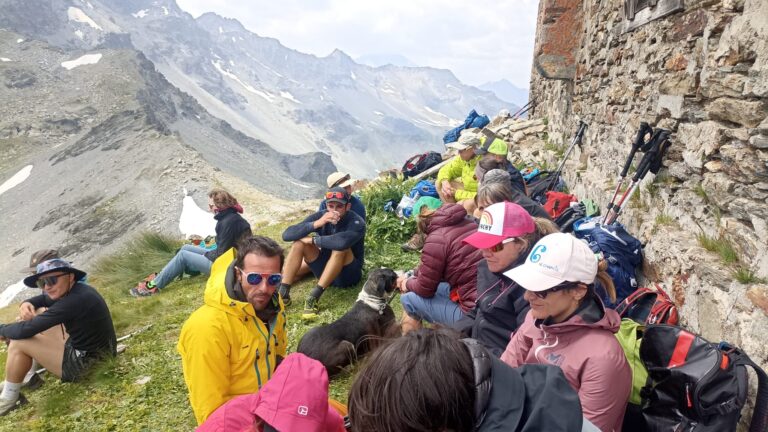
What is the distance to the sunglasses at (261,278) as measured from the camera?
119 inches

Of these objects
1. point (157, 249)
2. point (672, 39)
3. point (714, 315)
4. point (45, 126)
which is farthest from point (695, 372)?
point (45, 126)

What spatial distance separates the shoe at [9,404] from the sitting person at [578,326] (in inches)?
196

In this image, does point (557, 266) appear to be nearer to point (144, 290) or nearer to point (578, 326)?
point (578, 326)

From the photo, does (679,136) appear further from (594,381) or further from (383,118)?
(383,118)

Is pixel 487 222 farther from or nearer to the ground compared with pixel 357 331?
farther from the ground

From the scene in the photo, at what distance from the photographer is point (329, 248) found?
5598mm

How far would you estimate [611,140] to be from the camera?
570 centimetres

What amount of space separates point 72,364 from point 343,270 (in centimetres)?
309

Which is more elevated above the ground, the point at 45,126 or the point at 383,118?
the point at 45,126

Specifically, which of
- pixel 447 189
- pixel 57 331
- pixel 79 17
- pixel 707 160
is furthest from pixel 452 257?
pixel 79 17

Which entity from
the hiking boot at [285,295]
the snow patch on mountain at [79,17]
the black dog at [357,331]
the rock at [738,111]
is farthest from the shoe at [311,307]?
the snow patch on mountain at [79,17]

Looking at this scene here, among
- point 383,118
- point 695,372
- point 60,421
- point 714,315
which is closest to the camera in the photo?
point 695,372

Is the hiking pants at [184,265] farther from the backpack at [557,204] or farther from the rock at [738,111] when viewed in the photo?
the rock at [738,111]

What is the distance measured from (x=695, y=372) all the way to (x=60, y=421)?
16.1 ft
